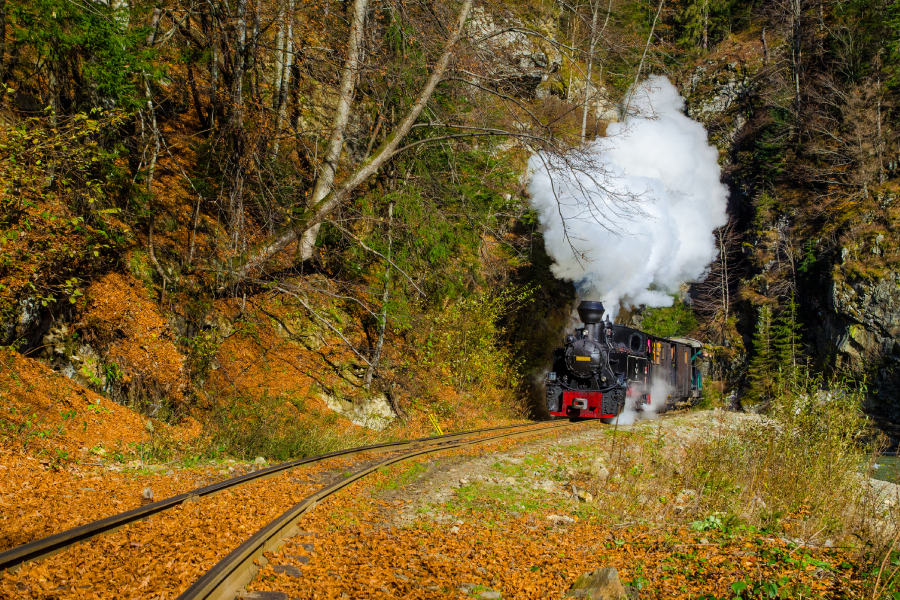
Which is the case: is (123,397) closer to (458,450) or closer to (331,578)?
(458,450)

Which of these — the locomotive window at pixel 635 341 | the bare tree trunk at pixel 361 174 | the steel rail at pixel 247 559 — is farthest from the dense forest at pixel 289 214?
the locomotive window at pixel 635 341

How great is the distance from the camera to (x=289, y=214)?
12375 mm

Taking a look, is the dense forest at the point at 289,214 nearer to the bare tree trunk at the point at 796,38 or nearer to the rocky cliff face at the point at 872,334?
the rocky cliff face at the point at 872,334

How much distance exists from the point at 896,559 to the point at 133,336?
10570mm

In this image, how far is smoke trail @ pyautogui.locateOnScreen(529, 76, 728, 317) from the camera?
12.1 m

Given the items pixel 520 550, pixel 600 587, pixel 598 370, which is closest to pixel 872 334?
pixel 598 370

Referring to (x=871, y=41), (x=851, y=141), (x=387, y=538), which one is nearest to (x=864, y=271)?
(x=851, y=141)

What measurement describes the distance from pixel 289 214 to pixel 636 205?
26.9 feet

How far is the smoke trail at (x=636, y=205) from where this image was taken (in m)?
12.1

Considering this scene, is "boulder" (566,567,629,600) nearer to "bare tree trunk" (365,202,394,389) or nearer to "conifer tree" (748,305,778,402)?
"bare tree trunk" (365,202,394,389)

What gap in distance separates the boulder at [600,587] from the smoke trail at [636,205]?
19.6 feet

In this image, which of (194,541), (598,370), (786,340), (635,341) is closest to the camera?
(194,541)

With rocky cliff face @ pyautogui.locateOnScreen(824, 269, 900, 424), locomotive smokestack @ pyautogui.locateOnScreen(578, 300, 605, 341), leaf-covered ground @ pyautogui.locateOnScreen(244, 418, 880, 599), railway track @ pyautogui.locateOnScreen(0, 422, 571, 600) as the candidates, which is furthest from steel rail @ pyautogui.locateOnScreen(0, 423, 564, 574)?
rocky cliff face @ pyautogui.locateOnScreen(824, 269, 900, 424)

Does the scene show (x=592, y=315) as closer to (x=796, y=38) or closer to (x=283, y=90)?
(x=283, y=90)
